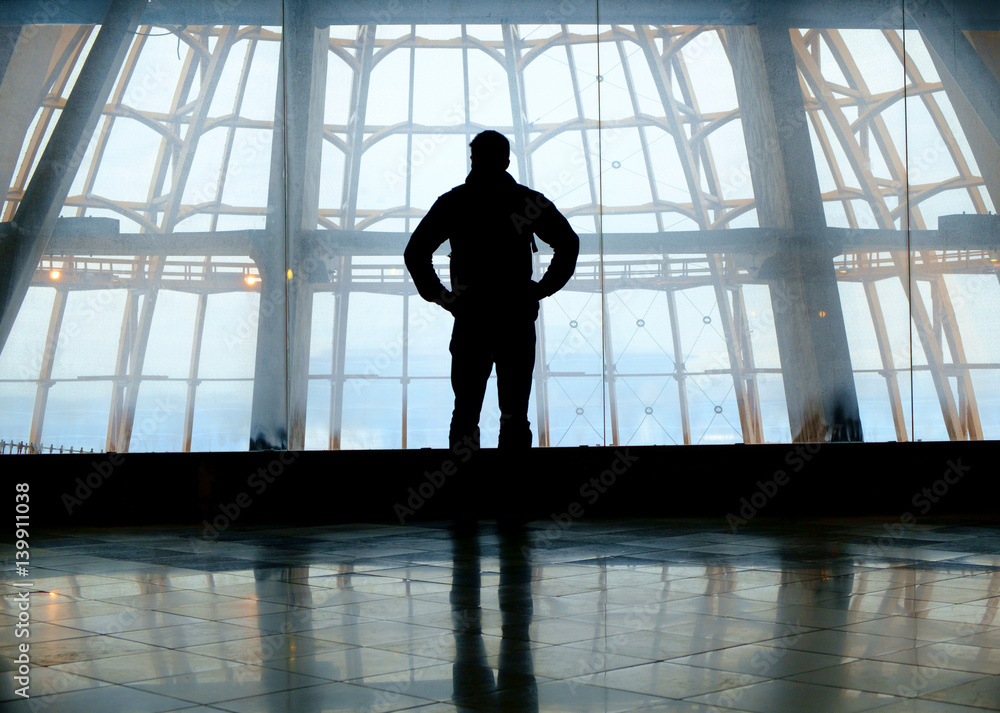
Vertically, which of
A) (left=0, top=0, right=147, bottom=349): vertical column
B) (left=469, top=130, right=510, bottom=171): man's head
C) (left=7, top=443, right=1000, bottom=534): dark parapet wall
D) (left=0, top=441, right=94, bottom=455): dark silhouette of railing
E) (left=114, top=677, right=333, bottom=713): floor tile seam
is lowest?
(left=114, top=677, right=333, bottom=713): floor tile seam

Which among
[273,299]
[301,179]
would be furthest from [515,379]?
[301,179]

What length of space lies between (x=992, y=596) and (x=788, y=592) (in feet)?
2.10

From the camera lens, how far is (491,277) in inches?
220

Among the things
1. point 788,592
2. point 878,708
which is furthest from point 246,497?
point 878,708

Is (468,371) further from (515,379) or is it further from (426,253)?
(426,253)

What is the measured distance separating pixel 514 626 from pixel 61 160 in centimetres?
821

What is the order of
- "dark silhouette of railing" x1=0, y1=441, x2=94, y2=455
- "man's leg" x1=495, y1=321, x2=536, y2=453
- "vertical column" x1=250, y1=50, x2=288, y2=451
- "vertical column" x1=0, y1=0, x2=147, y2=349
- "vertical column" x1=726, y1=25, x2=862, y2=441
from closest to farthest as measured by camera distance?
"man's leg" x1=495, y1=321, x2=536, y2=453, "dark silhouette of railing" x1=0, y1=441, x2=94, y2=455, "vertical column" x1=0, y1=0, x2=147, y2=349, "vertical column" x1=250, y1=50, x2=288, y2=451, "vertical column" x1=726, y1=25, x2=862, y2=441

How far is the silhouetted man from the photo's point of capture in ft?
18.2

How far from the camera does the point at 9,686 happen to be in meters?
2.11

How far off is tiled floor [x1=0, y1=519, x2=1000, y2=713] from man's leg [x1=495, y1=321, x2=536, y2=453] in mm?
908

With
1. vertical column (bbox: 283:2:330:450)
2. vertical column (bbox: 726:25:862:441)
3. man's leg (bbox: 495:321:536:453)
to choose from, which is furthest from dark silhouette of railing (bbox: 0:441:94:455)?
vertical column (bbox: 726:25:862:441)

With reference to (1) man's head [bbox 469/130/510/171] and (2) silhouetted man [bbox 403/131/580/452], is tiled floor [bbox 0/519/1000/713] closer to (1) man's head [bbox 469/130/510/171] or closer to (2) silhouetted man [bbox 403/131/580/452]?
(2) silhouetted man [bbox 403/131/580/452]

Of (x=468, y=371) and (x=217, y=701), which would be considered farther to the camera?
(x=468, y=371)

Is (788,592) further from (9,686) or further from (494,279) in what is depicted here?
(494,279)
